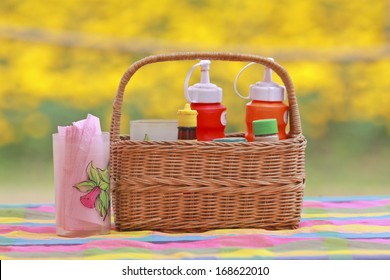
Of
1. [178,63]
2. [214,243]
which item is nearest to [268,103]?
[214,243]

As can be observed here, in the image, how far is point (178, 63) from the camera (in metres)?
3.00

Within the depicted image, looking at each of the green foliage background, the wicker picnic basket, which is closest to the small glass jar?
the wicker picnic basket

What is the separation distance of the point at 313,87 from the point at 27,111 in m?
1.15

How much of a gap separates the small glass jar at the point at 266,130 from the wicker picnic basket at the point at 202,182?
0.9 inches

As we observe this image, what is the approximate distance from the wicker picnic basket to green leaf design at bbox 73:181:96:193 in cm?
6

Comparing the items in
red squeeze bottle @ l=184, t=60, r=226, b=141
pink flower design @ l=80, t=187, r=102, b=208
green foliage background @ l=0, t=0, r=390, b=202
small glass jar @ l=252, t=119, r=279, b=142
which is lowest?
pink flower design @ l=80, t=187, r=102, b=208

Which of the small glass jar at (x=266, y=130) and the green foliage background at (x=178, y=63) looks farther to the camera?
the green foliage background at (x=178, y=63)

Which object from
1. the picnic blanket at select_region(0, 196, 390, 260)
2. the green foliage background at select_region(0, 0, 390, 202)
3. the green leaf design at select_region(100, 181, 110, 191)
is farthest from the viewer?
the green foliage background at select_region(0, 0, 390, 202)

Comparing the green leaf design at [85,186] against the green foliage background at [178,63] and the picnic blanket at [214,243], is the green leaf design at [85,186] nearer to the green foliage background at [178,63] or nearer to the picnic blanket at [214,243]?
the picnic blanket at [214,243]

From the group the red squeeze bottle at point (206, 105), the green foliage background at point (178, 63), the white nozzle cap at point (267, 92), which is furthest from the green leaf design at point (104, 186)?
the green foliage background at point (178, 63)

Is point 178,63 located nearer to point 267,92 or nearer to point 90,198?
point 267,92

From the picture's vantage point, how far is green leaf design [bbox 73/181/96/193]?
4.45 ft

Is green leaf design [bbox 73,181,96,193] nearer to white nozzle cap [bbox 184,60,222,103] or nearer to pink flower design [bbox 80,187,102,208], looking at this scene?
pink flower design [bbox 80,187,102,208]

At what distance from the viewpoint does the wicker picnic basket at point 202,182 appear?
1383mm
